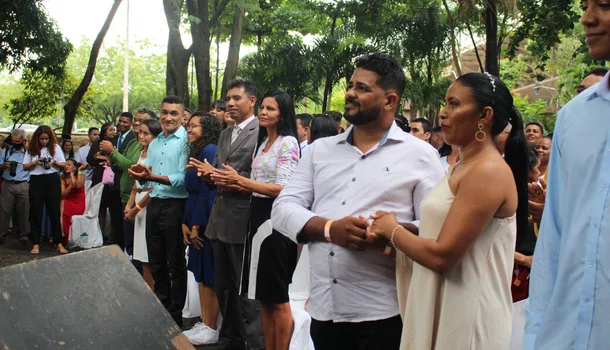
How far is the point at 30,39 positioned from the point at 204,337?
1103cm

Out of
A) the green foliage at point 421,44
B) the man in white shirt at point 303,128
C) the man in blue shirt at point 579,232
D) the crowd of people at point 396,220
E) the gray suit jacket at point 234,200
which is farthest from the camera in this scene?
the green foliage at point 421,44

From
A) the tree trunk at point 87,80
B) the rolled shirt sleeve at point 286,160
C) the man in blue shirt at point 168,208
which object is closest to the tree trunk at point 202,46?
the tree trunk at point 87,80

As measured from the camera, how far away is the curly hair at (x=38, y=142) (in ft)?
33.7

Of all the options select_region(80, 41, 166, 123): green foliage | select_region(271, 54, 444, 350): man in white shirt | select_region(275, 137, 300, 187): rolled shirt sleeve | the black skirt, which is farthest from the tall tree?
select_region(80, 41, 166, 123): green foliage

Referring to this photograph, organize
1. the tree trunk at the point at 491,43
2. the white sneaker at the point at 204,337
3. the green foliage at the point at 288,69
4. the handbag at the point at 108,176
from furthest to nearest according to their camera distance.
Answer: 1. the green foliage at the point at 288,69
2. the tree trunk at the point at 491,43
3. the handbag at the point at 108,176
4. the white sneaker at the point at 204,337

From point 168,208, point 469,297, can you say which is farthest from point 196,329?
point 469,297

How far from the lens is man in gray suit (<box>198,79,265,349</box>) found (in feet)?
16.4

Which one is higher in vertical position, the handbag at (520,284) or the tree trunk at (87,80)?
the tree trunk at (87,80)

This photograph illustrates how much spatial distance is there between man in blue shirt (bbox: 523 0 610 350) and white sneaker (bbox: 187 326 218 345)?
13.5 ft

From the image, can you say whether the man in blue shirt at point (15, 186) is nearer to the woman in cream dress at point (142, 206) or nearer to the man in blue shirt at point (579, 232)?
the woman in cream dress at point (142, 206)

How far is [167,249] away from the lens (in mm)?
6152

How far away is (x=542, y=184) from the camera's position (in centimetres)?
418

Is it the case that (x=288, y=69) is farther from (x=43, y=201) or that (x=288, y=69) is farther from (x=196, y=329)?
(x=196, y=329)

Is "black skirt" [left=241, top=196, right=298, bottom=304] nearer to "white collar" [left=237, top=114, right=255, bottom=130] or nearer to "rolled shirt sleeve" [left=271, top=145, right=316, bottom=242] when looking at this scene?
"white collar" [left=237, top=114, right=255, bottom=130]
